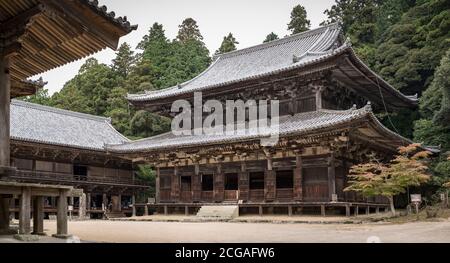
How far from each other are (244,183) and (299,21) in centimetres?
3299

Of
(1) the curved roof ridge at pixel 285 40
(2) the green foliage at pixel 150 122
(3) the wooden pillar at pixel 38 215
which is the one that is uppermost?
(1) the curved roof ridge at pixel 285 40

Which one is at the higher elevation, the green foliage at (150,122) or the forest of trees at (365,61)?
the forest of trees at (365,61)

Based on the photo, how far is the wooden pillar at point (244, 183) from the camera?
2548 cm

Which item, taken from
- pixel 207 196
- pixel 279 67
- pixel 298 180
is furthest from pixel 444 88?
pixel 207 196

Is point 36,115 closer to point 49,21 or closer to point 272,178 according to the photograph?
point 272,178

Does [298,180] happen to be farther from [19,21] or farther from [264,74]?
[19,21]

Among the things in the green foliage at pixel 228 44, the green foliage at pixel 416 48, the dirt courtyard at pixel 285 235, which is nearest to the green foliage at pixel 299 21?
the green foliage at pixel 228 44

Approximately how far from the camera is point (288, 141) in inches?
914

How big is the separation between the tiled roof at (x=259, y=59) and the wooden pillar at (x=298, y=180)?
219 inches

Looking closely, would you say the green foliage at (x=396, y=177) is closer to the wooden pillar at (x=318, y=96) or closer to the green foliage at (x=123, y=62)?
the wooden pillar at (x=318, y=96)

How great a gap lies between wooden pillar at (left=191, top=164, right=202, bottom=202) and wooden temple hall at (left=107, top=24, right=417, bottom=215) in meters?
0.06

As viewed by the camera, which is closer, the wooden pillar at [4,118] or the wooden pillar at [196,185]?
the wooden pillar at [4,118]
